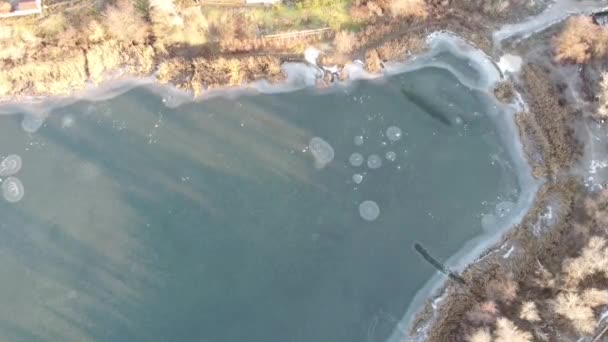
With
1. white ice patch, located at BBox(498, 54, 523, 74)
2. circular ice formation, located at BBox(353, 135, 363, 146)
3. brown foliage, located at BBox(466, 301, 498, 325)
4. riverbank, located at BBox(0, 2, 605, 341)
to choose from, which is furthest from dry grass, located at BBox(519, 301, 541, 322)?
white ice patch, located at BBox(498, 54, 523, 74)

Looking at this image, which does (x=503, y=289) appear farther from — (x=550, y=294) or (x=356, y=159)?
(x=356, y=159)

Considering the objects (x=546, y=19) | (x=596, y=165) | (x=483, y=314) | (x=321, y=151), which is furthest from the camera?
(x=546, y=19)

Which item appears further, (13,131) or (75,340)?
(13,131)

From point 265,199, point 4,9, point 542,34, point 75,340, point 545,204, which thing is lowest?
point 75,340

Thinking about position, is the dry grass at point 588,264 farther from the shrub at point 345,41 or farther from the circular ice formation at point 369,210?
the shrub at point 345,41

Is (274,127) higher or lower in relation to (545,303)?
higher

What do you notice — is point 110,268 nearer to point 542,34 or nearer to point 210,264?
point 210,264

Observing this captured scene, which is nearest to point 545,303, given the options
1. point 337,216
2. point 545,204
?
point 545,204

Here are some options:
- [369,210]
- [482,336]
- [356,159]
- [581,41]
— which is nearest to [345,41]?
[356,159]
